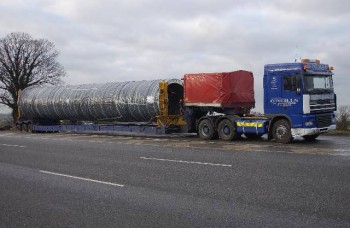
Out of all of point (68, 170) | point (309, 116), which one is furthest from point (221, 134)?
point (68, 170)

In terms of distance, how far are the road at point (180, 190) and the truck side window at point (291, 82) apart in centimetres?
429

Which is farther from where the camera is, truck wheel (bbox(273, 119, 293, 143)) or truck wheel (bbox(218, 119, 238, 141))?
truck wheel (bbox(218, 119, 238, 141))

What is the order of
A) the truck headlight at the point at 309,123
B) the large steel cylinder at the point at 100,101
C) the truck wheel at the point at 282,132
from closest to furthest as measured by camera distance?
the truck headlight at the point at 309,123, the truck wheel at the point at 282,132, the large steel cylinder at the point at 100,101

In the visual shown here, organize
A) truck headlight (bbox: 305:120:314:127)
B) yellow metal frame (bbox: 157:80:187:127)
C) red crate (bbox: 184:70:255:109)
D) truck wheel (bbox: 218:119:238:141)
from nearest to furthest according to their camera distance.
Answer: truck headlight (bbox: 305:120:314:127) < truck wheel (bbox: 218:119:238:141) < red crate (bbox: 184:70:255:109) < yellow metal frame (bbox: 157:80:187:127)

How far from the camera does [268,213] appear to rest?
6250mm

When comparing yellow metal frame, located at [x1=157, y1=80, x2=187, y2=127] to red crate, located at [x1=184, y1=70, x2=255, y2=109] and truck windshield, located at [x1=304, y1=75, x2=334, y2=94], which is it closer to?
red crate, located at [x1=184, y1=70, x2=255, y2=109]

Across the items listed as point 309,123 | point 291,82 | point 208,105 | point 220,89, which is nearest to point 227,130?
point 208,105

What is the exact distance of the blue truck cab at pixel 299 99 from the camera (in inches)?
669

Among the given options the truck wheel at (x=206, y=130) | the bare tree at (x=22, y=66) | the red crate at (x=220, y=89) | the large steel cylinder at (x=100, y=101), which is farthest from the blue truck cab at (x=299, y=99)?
the bare tree at (x=22, y=66)

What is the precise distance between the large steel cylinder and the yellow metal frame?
0.28 m

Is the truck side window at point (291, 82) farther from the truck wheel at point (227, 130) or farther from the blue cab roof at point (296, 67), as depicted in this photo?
the truck wheel at point (227, 130)

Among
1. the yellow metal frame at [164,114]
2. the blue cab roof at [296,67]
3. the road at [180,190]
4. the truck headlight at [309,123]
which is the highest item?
the blue cab roof at [296,67]

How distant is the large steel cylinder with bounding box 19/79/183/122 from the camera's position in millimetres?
23625

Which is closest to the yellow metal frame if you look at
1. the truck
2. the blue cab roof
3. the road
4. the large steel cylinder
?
the truck
